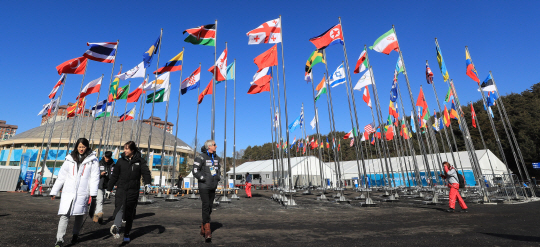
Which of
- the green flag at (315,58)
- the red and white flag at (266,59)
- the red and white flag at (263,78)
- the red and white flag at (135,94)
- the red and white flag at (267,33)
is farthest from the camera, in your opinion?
the red and white flag at (135,94)

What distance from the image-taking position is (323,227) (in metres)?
6.55

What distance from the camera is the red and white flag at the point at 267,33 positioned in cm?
1412

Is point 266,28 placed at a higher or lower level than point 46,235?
higher

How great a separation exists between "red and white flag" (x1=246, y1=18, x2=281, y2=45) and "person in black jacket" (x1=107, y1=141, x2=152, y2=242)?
10302 millimetres

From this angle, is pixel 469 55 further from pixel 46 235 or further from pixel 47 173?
pixel 47 173

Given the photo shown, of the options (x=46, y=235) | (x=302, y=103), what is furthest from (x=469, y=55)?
(x=46, y=235)

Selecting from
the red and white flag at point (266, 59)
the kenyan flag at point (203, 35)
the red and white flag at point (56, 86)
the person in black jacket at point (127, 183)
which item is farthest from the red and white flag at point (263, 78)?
the red and white flag at point (56, 86)

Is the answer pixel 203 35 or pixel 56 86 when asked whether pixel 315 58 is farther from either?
pixel 56 86

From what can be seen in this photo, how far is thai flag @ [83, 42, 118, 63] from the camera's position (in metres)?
15.9

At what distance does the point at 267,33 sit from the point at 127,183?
38.0 ft

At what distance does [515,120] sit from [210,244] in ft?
219

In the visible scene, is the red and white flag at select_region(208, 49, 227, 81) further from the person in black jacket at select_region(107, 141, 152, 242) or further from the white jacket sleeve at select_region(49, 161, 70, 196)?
the white jacket sleeve at select_region(49, 161, 70, 196)

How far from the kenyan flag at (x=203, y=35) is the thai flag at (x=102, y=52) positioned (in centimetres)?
630

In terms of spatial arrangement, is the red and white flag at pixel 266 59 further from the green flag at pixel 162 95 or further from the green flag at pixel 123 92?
the green flag at pixel 123 92
